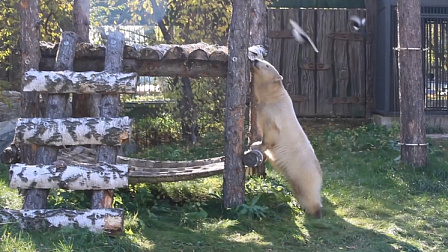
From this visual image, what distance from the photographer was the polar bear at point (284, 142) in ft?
22.1

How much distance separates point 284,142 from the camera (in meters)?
6.80

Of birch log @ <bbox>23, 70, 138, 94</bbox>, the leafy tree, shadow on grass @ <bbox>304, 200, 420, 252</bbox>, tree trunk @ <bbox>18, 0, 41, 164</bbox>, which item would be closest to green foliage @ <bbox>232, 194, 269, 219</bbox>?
shadow on grass @ <bbox>304, 200, 420, 252</bbox>

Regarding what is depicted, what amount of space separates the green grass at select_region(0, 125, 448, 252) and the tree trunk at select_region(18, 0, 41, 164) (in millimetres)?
574

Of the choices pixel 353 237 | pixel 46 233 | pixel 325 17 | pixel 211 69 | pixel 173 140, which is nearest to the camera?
pixel 46 233

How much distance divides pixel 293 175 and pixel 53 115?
8.06 feet

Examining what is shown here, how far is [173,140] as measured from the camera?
36.7 feet

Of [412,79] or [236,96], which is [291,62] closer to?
[412,79]

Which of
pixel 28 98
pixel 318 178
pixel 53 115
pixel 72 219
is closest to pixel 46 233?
pixel 72 219

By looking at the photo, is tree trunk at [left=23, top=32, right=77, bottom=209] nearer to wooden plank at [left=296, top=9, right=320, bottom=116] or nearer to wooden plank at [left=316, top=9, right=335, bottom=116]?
wooden plank at [left=296, top=9, right=320, bottom=116]

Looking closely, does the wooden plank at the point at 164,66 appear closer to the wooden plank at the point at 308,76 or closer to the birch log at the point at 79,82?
the birch log at the point at 79,82

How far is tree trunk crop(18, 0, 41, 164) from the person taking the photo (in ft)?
20.7

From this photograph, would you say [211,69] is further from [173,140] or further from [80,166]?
[173,140]

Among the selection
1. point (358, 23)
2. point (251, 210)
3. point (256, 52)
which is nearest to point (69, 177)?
point (251, 210)

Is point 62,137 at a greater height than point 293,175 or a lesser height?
greater
